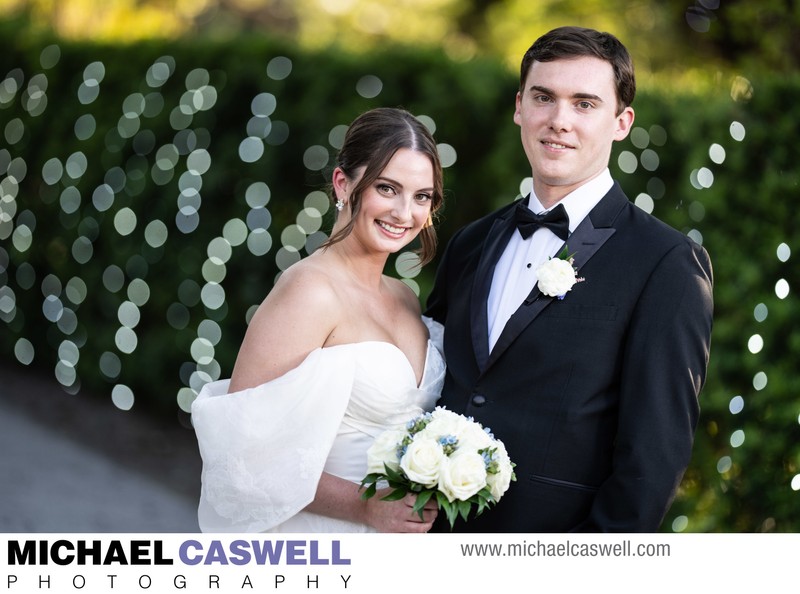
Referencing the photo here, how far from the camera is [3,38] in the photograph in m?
9.31

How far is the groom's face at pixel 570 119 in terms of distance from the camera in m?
2.88

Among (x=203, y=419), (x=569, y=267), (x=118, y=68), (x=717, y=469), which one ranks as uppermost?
(x=118, y=68)

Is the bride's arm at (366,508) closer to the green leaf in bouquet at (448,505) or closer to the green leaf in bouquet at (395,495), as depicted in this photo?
the green leaf in bouquet at (395,495)

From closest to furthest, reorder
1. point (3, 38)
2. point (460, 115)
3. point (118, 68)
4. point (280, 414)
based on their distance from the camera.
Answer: point (280, 414), point (460, 115), point (118, 68), point (3, 38)

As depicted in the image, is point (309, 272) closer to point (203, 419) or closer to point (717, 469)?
point (203, 419)

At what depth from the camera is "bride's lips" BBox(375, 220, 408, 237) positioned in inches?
128

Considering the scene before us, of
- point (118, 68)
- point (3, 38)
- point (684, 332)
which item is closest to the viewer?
point (684, 332)

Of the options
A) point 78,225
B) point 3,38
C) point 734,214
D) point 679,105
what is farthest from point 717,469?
point 3,38

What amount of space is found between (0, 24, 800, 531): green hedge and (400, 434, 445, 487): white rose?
2779mm

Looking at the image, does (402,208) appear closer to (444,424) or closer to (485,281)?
(485,281)

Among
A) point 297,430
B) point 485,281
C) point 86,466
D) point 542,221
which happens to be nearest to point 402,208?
point 485,281

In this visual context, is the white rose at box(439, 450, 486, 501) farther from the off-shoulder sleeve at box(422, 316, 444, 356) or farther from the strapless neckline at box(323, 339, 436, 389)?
the off-shoulder sleeve at box(422, 316, 444, 356)

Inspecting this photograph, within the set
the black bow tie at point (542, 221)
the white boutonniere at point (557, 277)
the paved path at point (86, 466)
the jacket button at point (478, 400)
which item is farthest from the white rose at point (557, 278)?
the paved path at point (86, 466)

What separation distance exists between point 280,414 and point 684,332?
1.26 meters
